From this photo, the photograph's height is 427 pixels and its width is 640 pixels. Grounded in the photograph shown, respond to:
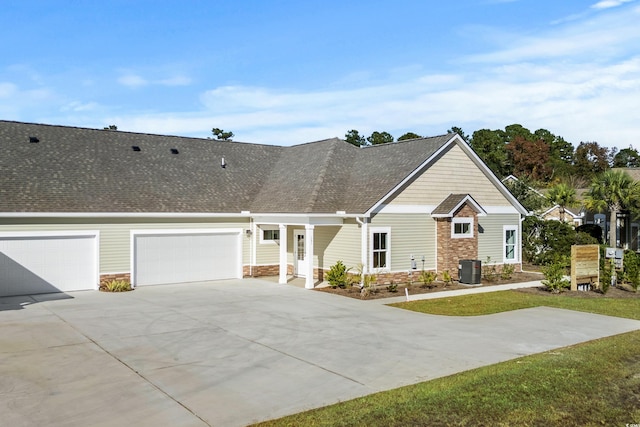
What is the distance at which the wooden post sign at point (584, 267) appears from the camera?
20.2m

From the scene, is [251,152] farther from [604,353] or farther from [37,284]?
[604,353]

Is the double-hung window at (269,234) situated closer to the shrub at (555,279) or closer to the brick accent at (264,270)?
the brick accent at (264,270)

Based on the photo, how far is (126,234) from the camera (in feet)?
66.5

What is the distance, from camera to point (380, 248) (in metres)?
21.0

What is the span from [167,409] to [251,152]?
20946 millimetres

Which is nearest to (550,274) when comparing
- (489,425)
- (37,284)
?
(489,425)

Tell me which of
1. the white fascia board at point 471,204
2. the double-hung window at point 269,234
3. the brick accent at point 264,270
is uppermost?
the white fascia board at point 471,204

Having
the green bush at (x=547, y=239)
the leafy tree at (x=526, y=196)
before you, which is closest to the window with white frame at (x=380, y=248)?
the green bush at (x=547, y=239)

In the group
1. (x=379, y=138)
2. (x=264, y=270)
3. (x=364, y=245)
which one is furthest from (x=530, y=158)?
(x=364, y=245)

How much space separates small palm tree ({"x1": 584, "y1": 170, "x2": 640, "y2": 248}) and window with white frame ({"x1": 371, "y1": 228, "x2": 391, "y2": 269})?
17.4m

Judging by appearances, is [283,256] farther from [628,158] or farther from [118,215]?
[628,158]

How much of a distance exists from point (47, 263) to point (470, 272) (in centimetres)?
1591

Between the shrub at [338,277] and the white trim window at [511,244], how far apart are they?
932 cm

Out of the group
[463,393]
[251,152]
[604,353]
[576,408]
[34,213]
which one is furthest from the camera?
[251,152]
